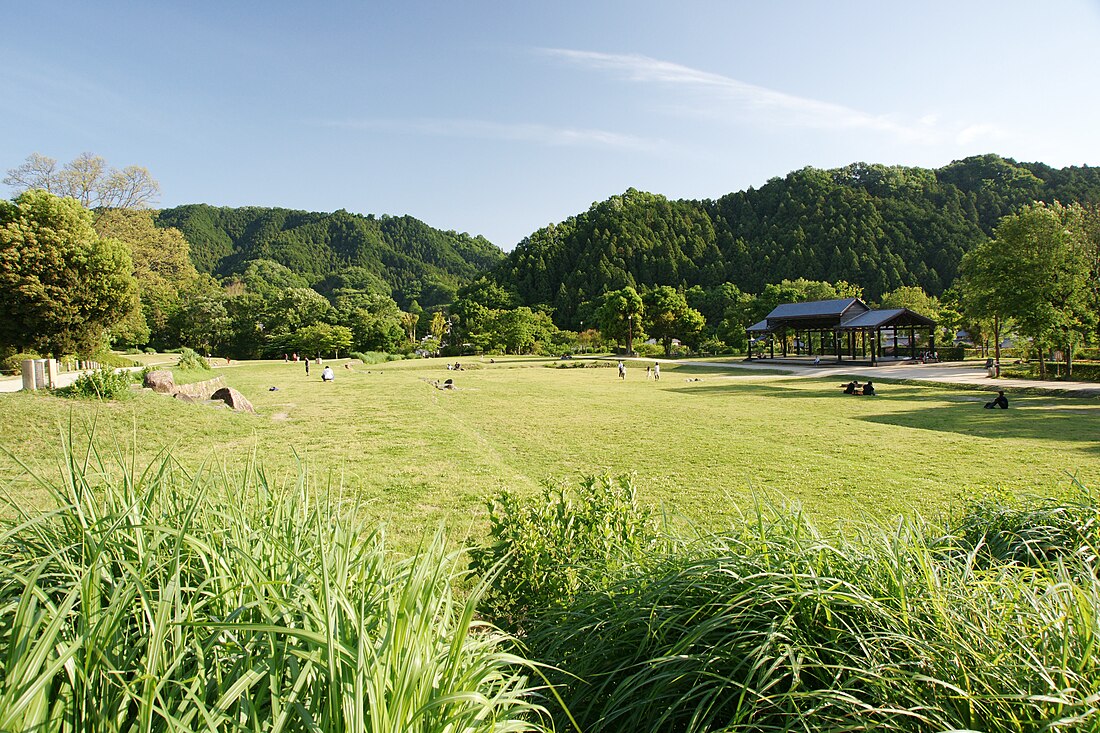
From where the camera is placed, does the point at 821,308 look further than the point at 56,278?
Yes

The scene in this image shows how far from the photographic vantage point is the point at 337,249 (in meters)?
120

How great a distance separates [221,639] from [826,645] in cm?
192

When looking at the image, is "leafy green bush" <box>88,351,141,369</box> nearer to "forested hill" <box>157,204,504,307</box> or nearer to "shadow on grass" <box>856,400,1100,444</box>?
"shadow on grass" <box>856,400,1100,444</box>

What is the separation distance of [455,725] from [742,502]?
19.5 feet

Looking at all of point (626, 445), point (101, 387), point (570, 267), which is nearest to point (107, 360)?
point (101, 387)

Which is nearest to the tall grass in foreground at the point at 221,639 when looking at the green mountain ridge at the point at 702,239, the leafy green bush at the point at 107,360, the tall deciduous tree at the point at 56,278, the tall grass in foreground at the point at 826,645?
the tall grass in foreground at the point at 826,645

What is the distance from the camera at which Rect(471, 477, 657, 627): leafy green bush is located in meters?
3.23

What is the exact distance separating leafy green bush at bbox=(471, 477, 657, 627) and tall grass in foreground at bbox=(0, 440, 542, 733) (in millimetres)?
1140

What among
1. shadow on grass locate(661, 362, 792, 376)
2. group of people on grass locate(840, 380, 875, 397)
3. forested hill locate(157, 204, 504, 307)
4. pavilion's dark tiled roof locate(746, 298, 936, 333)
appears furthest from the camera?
forested hill locate(157, 204, 504, 307)

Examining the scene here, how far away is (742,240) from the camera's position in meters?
96.6

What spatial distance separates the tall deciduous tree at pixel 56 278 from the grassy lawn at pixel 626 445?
10.5 meters

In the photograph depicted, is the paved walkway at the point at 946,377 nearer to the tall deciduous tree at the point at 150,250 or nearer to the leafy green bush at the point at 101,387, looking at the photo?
the leafy green bush at the point at 101,387

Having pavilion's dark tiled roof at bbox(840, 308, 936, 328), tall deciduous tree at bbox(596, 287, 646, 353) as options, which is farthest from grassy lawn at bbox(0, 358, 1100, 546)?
tall deciduous tree at bbox(596, 287, 646, 353)

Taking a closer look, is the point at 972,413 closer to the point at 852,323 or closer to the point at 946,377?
the point at 946,377
